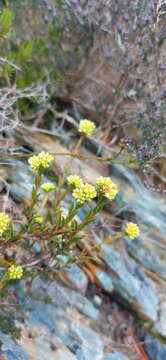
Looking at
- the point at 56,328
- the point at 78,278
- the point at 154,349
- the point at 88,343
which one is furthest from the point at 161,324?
the point at 56,328

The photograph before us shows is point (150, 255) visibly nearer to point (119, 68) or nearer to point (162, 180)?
point (162, 180)

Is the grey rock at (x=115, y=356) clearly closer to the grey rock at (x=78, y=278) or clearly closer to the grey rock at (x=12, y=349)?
the grey rock at (x=78, y=278)

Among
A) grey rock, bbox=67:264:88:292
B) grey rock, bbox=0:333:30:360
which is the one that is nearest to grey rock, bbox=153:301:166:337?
grey rock, bbox=67:264:88:292

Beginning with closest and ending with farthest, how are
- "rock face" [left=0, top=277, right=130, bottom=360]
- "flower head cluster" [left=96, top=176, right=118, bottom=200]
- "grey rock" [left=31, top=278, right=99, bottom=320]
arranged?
"flower head cluster" [left=96, top=176, right=118, bottom=200] → "rock face" [left=0, top=277, right=130, bottom=360] → "grey rock" [left=31, top=278, right=99, bottom=320]

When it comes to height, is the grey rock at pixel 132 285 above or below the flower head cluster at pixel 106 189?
below

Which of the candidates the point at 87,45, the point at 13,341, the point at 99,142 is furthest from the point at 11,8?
the point at 13,341

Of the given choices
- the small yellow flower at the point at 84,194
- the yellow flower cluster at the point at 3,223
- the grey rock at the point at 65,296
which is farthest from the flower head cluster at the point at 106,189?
the grey rock at the point at 65,296

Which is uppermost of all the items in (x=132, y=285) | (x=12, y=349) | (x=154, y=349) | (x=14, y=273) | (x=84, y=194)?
(x=84, y=194)

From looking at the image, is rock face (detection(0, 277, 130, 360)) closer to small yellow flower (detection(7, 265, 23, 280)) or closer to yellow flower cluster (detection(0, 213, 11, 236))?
small yellow flower (detection(7, 265, 23, 280))

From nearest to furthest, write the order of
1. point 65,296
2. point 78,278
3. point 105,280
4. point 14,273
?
point 14,273
point 65,296
point 78,278
point 105,280

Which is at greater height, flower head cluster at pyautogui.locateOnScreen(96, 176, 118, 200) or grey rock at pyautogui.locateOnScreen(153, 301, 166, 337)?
flower head cluster at pyautogui.locateOnScreen(96, 176, 118, 200)

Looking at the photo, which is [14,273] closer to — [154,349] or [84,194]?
[84,194]
